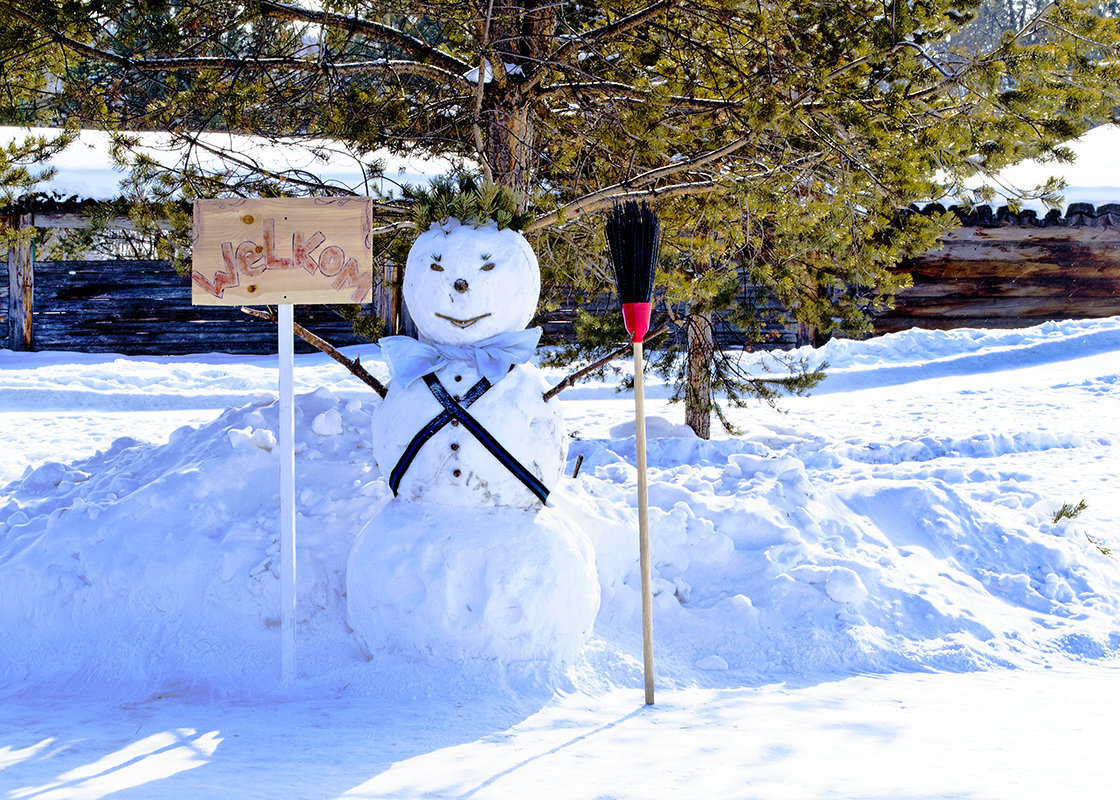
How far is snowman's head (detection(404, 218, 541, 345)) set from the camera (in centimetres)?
362

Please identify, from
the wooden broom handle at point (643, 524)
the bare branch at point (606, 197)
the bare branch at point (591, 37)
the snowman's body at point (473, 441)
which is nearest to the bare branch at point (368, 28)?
the bare branch at point (591, 37)

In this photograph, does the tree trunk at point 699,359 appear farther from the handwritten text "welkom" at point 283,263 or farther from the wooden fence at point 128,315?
the wooden fence at point 128,315

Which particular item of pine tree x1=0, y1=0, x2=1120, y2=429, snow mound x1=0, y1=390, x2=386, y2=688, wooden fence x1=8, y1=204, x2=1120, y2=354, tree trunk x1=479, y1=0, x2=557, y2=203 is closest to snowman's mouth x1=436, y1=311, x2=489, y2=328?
pine tree x1=0, y1=0, x2=1120, y2=429

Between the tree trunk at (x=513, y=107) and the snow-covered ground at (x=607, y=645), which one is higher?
the tree trunk at (x=513, y=107)

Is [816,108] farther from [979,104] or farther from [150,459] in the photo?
[150,459]

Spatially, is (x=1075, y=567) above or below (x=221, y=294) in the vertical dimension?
below

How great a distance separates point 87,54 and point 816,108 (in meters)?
3.37

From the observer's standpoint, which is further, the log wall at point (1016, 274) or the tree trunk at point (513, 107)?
the log wall at point (1016, 274)

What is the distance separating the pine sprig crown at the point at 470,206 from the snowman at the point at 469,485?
41mm

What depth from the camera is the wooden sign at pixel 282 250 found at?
11.6 ft

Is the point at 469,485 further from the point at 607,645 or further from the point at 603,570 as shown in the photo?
the point at 603,570

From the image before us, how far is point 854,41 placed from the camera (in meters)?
4.37

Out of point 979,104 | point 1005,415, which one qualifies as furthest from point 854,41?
point 1005,415

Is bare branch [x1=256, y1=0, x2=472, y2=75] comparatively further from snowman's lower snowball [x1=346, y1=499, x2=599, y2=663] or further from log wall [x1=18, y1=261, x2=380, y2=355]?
log wall [x1=18, y1=261, x2=380, y2=355]
